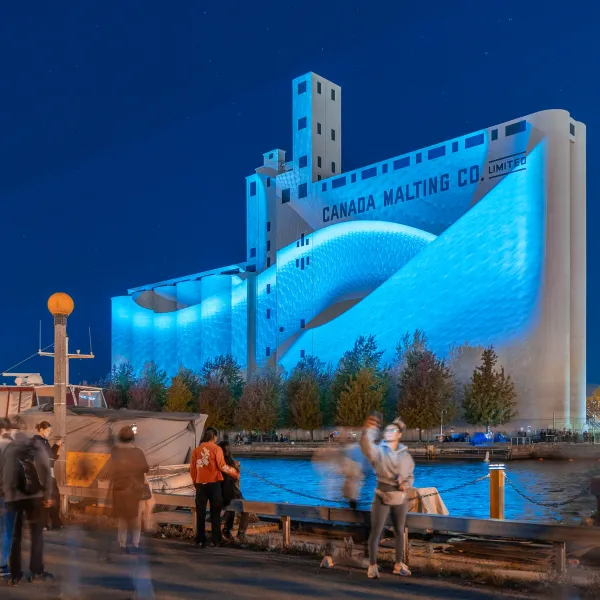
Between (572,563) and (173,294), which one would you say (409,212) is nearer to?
(173,294)

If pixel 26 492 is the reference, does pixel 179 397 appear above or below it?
above

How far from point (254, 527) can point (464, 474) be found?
25407 mm

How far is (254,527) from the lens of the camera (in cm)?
1175

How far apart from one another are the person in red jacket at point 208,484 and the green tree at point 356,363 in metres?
51.0

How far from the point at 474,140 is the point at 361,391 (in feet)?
66.8

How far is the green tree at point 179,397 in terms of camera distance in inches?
2968

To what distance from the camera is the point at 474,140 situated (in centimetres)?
6238

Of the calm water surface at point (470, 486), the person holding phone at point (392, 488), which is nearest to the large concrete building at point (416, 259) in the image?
the calm water surface at point (470, 486)

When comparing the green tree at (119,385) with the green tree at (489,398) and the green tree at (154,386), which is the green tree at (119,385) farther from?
the green tree at (489,398)

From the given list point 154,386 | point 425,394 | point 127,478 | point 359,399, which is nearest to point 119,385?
point 154,386

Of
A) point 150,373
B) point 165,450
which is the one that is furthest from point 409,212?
point 165,450

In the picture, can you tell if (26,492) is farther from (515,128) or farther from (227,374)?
(227,374)

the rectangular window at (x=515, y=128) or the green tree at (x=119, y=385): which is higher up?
the rectangular window at (x=515, y=128)

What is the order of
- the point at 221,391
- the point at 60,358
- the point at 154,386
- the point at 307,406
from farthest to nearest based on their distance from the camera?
the point at 154,386 → the point at 221,391 → the point at 307,406 → the point at 60,358
